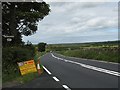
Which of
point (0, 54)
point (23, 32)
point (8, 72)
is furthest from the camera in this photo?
point (23, 32)

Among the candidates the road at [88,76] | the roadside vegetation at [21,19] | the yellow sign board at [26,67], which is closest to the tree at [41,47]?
the roadside vegetation at [21,19]

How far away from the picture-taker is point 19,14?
121ft

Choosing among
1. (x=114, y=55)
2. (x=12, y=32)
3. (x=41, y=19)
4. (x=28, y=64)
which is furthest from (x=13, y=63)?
(x=41, y=19)

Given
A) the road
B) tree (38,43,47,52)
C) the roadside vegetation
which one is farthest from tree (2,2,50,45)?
tree (38,43,47,52)

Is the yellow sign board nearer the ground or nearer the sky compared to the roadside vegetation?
nearer the ground

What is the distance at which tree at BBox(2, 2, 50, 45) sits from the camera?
35.2m

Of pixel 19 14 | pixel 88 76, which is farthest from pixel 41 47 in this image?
pixel 88 76

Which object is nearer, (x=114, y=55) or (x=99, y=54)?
(x=114, y=55)

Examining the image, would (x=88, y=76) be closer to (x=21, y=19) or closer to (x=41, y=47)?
(x=21, y=19)

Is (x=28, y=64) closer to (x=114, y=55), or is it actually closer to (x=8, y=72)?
(x=8, y=72)

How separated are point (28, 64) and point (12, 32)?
554 inches

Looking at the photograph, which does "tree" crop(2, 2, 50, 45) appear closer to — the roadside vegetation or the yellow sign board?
the roadside vegetation

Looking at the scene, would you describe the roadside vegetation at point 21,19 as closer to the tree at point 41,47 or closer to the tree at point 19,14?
the tree at point 19,14

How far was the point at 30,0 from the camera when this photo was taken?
36438 millimetres
